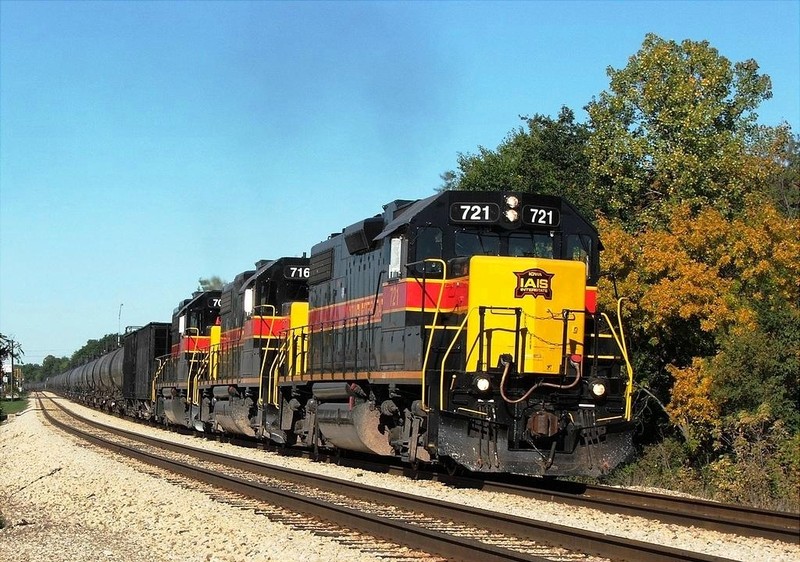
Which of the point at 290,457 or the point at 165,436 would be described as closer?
the point at 290,457

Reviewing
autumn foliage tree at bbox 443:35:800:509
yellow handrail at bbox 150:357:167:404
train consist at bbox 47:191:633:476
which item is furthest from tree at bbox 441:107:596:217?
train consist at bbox 47:191:633:476

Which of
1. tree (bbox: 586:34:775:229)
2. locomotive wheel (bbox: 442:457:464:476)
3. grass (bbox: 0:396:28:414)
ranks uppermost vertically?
tree (bbox: 586:34:775:229)

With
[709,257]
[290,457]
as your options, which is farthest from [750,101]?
[290,457]

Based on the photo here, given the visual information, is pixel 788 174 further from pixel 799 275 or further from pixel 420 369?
pixel 420 369

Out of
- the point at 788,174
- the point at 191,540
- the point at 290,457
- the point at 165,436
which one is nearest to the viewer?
the point at 191,540

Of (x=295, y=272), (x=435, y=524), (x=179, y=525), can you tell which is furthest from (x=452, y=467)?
(x=295, y=272)

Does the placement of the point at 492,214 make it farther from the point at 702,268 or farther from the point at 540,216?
the point at 702,268

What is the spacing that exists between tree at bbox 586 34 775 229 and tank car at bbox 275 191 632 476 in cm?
1672

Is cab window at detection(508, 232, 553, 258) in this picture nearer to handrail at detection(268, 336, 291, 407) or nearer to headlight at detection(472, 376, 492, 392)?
headlight at detection(472, 376, 492, 392)

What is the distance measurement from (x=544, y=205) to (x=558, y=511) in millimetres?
4528

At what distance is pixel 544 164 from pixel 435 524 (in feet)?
110

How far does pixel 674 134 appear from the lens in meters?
32.3

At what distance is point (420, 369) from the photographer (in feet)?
47.2

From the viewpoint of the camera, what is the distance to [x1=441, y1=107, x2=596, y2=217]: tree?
4200 centimetres
